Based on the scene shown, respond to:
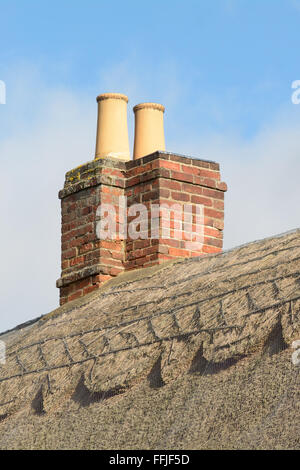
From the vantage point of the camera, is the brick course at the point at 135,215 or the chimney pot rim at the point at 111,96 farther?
the chimney pot rim at the point at 111,96

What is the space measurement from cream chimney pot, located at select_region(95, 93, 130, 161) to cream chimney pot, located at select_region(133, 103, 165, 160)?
4.6 inches

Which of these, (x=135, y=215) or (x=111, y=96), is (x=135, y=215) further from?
(x=111, y=96)

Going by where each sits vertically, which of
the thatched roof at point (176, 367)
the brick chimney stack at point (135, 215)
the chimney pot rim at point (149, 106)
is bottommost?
the thatched roof at point (176, 367)

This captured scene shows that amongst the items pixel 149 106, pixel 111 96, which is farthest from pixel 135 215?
pixel 111 96

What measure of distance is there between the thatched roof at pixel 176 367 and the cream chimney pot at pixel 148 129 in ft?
8.68

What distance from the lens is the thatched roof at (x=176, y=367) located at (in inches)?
198

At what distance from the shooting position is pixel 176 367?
5.77 metres

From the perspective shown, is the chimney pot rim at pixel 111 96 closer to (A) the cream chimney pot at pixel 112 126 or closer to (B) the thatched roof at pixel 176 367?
(A) the cream chimney pot at pixel 112 126

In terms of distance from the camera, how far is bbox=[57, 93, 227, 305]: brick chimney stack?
30.7 ft

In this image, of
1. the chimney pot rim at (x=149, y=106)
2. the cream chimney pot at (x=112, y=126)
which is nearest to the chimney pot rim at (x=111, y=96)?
the cream chimney pot at (x=112, y=126)

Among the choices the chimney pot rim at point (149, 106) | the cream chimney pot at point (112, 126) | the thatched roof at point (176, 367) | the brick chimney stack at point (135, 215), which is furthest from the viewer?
the chimney pot rim at point (149, 106)

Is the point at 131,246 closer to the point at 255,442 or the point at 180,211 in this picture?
the point at 180,211
